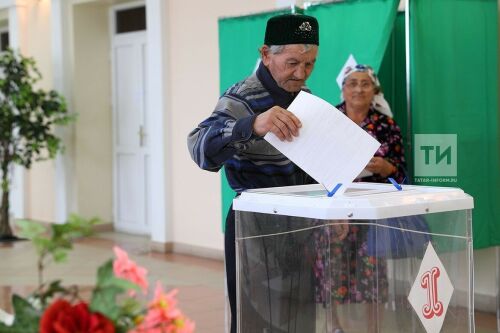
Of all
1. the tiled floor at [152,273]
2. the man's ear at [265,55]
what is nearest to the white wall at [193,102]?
the tiled floor at [152,273]

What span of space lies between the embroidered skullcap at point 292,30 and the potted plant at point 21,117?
21.4 ft

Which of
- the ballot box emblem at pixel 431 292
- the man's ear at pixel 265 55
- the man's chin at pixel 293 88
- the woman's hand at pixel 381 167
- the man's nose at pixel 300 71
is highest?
the man's ear at pixel 265 55

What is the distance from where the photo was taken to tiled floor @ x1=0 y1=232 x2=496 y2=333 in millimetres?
5121

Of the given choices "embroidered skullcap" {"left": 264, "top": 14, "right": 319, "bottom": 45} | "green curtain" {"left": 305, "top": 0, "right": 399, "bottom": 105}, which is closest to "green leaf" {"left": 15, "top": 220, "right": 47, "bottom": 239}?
"embroidered skullcap" {"left": 264, "top": 14, "right": 319, "bottom": 45}

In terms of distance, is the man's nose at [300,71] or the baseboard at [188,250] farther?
the baseboard at [188,250]

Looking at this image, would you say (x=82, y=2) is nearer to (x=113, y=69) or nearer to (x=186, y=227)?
(x=113, y=69)

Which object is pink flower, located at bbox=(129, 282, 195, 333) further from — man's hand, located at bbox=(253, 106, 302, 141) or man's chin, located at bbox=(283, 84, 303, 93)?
man's chin, located at bbox=(283, 84, 303, 93)

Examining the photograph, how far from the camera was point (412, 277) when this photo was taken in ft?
6.49

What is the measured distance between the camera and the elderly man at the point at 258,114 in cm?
227

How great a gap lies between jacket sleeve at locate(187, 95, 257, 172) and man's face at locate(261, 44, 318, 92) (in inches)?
5.1

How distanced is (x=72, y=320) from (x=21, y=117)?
7.85 meters

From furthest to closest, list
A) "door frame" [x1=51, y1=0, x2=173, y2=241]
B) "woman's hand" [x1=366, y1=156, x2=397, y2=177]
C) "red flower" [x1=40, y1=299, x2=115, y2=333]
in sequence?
"door frame" [x1=51, y1=0, x2=173, y2=241] → "woman's hand" [x1=366, y1=156, x2=397, y2=177] → "red flower" [x1=40, y1=299, x2=115, y2=333]

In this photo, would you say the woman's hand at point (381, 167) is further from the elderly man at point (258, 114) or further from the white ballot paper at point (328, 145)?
the white ballot paper at point (328, 145)

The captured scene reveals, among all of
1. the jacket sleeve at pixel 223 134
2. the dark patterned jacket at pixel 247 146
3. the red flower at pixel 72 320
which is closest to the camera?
the red flower at pixel 72 320
